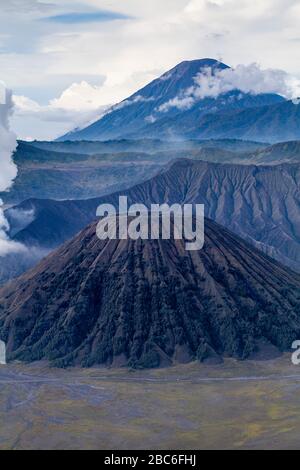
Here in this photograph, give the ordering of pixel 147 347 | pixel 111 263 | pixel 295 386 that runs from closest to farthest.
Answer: pixel 295 386 → pixel 147 347 → pixel 111 263

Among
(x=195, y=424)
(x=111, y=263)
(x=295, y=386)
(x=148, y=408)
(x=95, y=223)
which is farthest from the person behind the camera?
(x=95, y=223)

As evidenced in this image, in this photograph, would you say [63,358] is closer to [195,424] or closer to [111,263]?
[111,263]

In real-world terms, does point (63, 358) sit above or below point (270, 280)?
below

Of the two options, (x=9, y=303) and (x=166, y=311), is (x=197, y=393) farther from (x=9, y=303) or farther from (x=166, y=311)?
(x=9, y=303)

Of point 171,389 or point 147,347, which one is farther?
point 147,347

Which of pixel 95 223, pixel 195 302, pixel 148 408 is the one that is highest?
pixel 95 223

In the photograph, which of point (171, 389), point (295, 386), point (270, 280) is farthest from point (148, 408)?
point (270, 280)

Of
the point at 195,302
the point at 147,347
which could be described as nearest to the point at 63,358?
the point at 147,347
